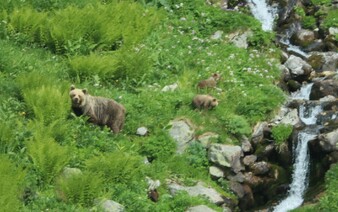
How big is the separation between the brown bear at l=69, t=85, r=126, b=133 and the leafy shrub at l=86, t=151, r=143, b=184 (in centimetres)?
141

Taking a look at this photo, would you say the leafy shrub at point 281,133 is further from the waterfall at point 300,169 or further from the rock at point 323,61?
the rock at point 323,61

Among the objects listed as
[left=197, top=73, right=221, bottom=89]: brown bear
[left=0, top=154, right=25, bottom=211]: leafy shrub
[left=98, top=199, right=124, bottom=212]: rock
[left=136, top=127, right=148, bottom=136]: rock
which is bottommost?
[left=136, top=127, right=148, bottom=136]: rock

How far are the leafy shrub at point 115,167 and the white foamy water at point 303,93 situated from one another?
789 centimetres

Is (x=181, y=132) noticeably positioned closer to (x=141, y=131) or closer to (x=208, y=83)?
(x=141, y=131)

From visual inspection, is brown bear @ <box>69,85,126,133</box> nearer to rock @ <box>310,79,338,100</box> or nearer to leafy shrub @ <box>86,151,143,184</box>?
leafy shrub @ <box>86,151,143,184</box>

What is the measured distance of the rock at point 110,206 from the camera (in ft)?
40.3

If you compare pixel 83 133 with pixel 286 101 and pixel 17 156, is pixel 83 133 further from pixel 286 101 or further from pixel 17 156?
pixel 286 101

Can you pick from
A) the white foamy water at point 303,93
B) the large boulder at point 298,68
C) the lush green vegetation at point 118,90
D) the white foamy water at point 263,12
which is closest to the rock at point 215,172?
the lush green vegetation at point 118,90

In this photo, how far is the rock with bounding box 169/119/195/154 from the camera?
51.2ft

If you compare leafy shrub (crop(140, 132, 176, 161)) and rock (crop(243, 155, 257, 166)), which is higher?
leafy shrub (crop(140, 132, 176, 161))

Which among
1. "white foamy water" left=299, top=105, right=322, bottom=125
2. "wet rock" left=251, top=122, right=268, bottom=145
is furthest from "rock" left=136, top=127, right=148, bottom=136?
"white foamy water" left=299, top=105, right=322, bottom=125

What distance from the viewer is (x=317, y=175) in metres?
16.3

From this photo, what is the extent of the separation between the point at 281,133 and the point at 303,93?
3494mm

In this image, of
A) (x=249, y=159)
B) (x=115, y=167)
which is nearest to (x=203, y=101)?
(x=249, y=159)
